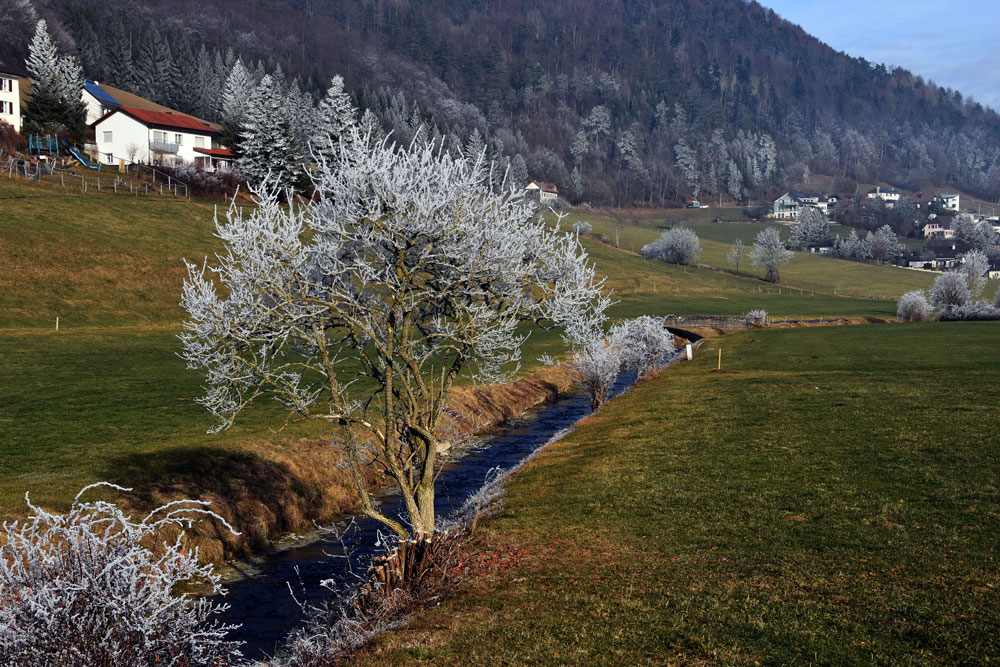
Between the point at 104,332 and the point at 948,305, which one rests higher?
the point at 948,305

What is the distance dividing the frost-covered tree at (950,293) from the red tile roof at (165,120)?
115 metres

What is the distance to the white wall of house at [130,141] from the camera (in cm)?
11269

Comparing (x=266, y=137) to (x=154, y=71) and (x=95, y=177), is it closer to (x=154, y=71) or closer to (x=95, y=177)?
(x=95, y=177)

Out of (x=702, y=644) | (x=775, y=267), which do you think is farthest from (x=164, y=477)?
(x=775, y=267)

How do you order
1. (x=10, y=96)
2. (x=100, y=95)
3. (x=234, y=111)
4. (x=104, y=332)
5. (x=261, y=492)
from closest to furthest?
(x=261, y=492), (x=104, y=332), (x=10, y=96), (x=234, y=111), (x=100, y=95)

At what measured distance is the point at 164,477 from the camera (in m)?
24.4

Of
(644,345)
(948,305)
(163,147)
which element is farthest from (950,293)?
(163,147)

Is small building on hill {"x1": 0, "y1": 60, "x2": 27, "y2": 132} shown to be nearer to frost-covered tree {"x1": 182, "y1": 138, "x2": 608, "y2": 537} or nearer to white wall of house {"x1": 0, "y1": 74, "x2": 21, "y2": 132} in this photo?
white wall of house {"x1": 0, "y1": 74, "x2": 21, "y2": 132}

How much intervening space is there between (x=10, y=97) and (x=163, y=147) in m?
22.0

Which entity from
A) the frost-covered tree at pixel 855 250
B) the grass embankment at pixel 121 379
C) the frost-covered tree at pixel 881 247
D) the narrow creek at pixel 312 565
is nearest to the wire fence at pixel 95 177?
the grass embankment at pixel 121 379

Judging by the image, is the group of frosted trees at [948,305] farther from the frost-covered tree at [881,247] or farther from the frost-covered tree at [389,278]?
the frost-covered tree at [881,247]

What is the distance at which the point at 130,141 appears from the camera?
11294 centimetres

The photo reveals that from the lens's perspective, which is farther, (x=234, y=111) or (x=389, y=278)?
(x=234, y=111)

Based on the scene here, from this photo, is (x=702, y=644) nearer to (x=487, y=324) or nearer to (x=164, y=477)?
(x=487, y=324)
